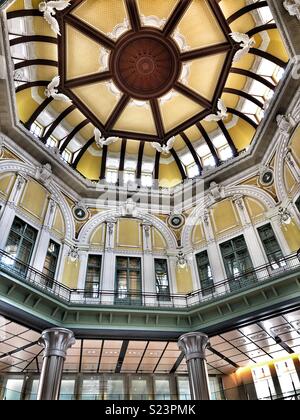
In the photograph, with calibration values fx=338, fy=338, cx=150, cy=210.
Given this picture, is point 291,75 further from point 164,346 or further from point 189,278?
point 164,346

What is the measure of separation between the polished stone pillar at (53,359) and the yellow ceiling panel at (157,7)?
47.5 ft

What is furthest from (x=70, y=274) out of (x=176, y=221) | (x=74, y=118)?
(x=74, y=118)

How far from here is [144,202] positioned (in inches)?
768

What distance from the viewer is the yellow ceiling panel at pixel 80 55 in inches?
630

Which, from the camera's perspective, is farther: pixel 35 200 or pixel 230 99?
pixel 230 99

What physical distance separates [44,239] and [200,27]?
12441 mm

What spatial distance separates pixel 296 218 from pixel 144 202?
27.1ft

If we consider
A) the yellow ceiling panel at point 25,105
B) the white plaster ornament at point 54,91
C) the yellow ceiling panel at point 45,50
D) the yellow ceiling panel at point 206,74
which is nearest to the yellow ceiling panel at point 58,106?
the white plaster ornament at point 54,91

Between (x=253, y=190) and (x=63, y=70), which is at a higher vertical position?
(x=63, y=70)

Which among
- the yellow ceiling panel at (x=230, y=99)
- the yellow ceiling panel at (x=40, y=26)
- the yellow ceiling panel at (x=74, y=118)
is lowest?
the yellow ceiling panel at (x=40, y=26)

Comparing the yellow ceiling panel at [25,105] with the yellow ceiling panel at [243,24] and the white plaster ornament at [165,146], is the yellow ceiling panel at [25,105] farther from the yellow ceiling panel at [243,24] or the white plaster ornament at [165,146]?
the yellow ceiling panel at [243,24]

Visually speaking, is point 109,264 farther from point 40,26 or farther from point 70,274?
point 40,26

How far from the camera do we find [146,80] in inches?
709
